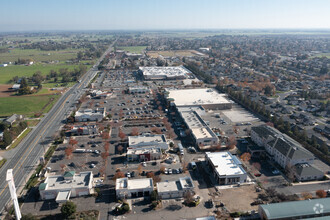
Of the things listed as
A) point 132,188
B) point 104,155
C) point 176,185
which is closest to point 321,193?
point 176,185

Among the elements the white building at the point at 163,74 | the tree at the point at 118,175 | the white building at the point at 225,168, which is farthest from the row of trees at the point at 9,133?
the white building at the point at 163,74

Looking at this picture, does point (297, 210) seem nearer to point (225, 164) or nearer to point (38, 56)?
point (225, 164)

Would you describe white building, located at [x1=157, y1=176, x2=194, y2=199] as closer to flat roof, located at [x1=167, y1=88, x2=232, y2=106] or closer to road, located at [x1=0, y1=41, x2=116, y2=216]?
road, located at [x1=0, y1=41, x2=116, y2=216]

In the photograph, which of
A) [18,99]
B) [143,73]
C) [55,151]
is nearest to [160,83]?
[143,73]

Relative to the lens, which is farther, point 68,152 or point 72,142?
point 72,142

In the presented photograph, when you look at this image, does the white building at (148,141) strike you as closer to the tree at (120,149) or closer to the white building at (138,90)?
the tree at (120,149)

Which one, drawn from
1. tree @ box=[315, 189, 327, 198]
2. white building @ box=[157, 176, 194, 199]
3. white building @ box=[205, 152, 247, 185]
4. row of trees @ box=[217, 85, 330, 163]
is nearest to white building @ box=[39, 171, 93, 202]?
white building @ box=[157, 176, 194, 199]
